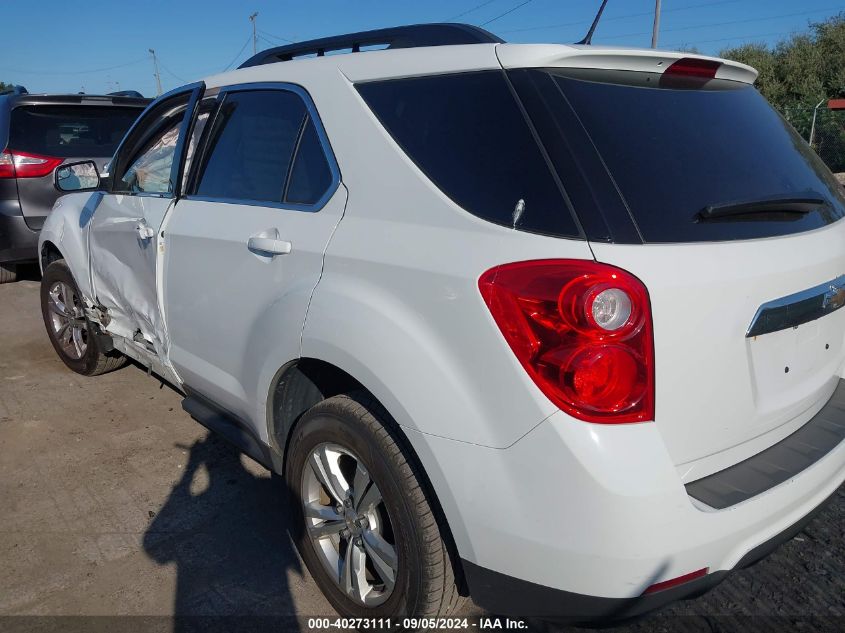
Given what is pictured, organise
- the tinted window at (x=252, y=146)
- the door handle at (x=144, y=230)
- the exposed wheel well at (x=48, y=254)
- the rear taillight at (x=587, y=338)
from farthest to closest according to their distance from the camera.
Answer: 1. the exposed wheel well at (x=48, y=254)
2. the door handle at (x=144, y=230)
3. the tinted window at (x=252, y=146)
4. the rear taillight at (x=587, y=338)

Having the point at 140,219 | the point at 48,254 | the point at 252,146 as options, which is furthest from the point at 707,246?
the point at 48,254

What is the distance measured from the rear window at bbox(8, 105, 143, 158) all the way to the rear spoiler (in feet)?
18.7

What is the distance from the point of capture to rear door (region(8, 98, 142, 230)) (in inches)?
243

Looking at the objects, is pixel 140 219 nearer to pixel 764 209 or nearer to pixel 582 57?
pixel 582 57

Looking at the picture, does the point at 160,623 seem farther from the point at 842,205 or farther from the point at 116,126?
the point at 116,126

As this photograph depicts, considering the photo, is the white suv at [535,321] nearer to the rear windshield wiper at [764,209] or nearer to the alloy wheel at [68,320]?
the rear windshield wiper at [764,209]

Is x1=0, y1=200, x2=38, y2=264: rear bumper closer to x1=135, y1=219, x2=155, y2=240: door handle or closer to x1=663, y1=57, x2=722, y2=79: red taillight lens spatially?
x1=135, y1=219, x2=155, y2=240: door handle

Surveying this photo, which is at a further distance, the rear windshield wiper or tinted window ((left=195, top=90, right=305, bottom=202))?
tinted window ((left=195, top=90, right=305, bottom=202))

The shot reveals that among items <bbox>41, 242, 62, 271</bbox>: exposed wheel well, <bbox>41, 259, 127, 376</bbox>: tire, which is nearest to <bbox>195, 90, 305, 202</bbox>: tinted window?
<bbox>41, 259, 127, 376</bbox>: tire

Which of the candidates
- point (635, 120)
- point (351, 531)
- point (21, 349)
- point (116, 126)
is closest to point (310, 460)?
point (351, 531)

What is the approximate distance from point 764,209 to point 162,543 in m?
2.56

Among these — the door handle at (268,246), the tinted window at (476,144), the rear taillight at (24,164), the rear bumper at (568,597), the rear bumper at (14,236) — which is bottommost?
the rear bumper at (14,236)

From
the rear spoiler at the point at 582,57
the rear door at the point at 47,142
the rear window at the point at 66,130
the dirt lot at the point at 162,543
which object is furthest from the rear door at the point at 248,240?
the rear window at the point at 66,130

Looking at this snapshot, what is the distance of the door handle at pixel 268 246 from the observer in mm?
2301
